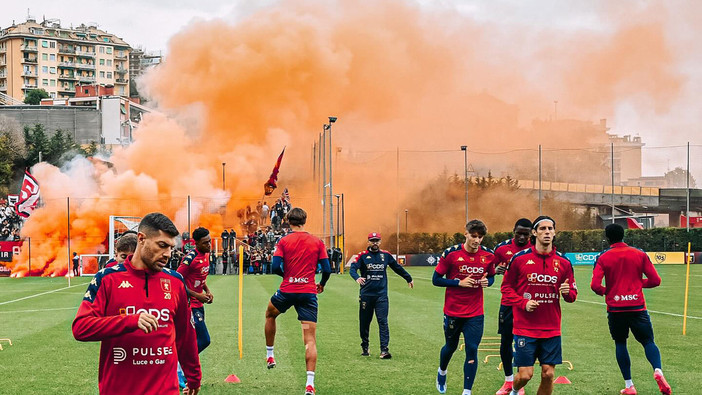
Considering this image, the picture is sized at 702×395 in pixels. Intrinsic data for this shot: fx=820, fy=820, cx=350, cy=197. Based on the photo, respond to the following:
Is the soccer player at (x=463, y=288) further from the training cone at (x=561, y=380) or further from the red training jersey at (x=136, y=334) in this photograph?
the red training jersey at (x=136, y=334)

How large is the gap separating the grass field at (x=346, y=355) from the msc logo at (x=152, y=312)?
5.90m

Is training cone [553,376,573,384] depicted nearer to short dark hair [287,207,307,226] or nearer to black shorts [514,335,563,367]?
black shorts [514,335,563,367]

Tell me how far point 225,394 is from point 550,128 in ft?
301

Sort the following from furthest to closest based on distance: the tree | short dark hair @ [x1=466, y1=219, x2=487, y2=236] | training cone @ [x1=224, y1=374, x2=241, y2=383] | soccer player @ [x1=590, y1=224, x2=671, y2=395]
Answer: the tree
training cone @ [x1=224, y1=374, x2=241, y2=383]
soccer player @ [x1=590, y1=224, x2=671, y2=395]
short dark hair @ [x1=466, y1=219, x2=487, y2=236]

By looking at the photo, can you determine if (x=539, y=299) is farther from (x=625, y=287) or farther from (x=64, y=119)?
(x=64, y=119)

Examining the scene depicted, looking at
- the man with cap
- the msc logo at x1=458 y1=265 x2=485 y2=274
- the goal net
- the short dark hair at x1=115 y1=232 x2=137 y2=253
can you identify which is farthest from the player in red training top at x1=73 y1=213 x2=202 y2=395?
the goal net

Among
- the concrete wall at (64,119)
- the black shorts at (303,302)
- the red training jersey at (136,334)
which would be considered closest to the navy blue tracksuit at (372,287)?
the black shorts at (303,302)

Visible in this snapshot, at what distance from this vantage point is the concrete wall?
99.4 meters

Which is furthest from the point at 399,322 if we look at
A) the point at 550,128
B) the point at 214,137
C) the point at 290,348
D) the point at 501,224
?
the point at 550,128

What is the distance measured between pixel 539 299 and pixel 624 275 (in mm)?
2244

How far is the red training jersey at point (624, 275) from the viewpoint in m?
10.6

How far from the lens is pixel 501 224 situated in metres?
89.1

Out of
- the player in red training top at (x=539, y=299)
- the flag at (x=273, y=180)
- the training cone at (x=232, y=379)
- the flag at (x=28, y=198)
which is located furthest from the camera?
the flag at (x=273, y=180)

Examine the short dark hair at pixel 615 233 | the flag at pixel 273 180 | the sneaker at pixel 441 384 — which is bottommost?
the sneaker at pixel 441 384
